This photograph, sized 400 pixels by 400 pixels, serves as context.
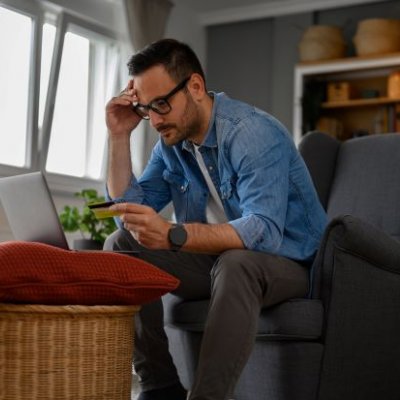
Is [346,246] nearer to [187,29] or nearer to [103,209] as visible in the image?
[103,209]

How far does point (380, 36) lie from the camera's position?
5.34 meters

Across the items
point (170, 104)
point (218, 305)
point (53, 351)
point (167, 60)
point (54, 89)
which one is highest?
point (54, 89)

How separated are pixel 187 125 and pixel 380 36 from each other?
383cm

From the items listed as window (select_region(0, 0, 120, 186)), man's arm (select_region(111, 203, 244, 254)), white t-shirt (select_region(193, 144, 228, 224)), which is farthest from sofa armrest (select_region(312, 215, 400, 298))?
window (select_region(0, 0, 120, 186))

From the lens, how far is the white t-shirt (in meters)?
2.02

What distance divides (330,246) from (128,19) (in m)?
3.76

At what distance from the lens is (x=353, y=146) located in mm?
2670

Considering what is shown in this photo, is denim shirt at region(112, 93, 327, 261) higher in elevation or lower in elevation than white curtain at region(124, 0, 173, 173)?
lower

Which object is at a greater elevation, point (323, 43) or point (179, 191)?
point (323, 43)

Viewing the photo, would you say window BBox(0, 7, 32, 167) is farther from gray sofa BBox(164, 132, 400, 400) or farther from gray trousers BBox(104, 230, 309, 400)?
gray sofa BBox(164, 132, 400, 400)

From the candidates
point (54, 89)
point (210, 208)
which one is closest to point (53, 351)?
point (210, 208)

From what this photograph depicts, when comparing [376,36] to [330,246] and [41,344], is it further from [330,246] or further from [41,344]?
[41,344]

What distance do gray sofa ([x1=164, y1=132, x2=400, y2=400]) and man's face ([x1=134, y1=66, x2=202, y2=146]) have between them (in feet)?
1.54

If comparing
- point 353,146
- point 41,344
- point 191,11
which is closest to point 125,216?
point 41,344
